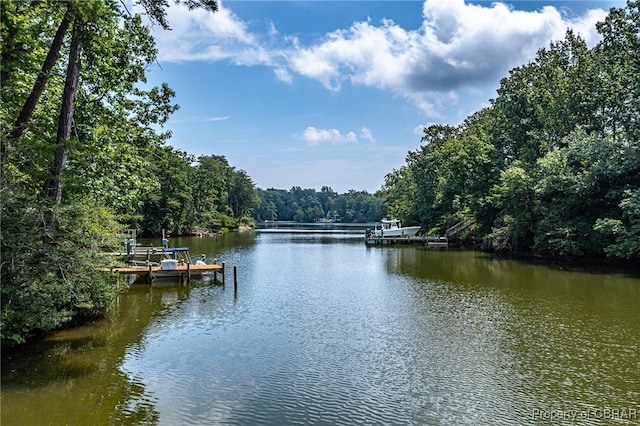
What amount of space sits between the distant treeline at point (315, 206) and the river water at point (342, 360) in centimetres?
11374

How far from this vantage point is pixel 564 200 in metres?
29.2

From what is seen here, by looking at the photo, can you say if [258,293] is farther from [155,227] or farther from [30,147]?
[155,227]

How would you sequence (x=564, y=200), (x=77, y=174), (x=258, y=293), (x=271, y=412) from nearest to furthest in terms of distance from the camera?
(x=271, y=412) < (x=77, y=174) < (x=258, y=293) < (x=564, y=200)

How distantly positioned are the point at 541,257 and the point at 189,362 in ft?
90.7

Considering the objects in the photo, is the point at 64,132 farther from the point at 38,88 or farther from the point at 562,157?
the point at 562,157

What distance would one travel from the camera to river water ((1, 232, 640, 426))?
26.9ft

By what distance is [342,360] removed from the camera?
11.0 meters

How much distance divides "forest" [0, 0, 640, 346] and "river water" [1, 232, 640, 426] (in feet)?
5.61

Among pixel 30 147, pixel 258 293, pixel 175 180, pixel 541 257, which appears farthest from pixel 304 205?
pixel 30 147

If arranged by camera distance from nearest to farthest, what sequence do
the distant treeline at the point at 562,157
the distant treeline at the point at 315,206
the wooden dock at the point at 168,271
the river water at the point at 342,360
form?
the river water at the point at 342,360 < the wooden dock at the point at 168,271 < the distant treeline at the point at 562,157 < the distant treeline at the point at 315,206

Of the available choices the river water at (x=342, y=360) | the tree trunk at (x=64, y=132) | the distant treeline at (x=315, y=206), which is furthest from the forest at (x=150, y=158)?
the distant treeline at (x=315, y=206)

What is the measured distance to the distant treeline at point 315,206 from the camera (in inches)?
5753

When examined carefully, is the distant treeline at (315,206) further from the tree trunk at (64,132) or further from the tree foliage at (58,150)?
the tree trunk at (64,132)

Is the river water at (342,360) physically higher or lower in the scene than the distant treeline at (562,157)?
lower
